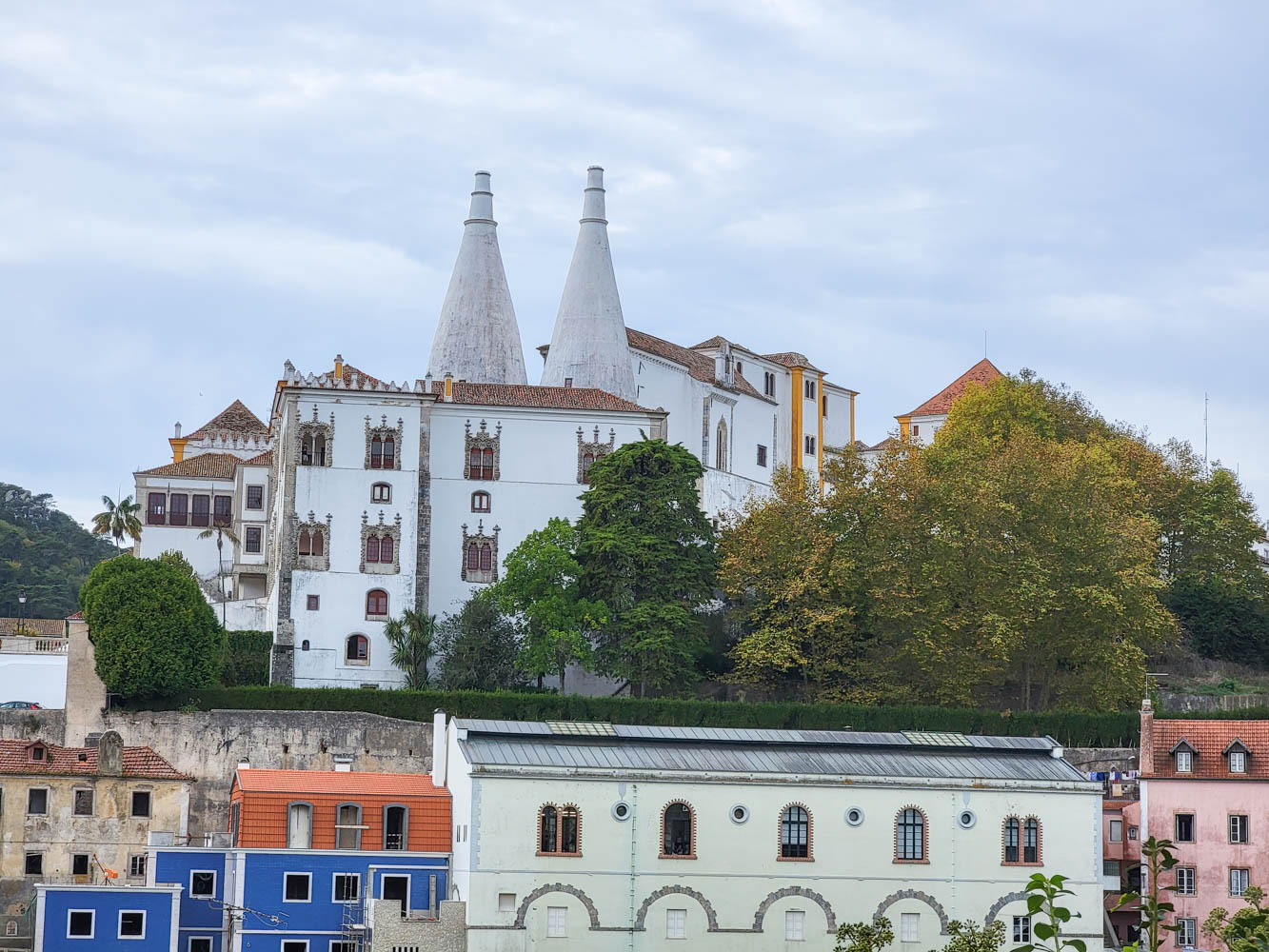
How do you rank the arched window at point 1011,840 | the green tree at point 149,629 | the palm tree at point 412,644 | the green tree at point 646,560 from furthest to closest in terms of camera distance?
1. the palm tree at point 412,644
2. the green tree at point 646,560
3. the green tree at point 149,629
4. the arched window at point 1011,840

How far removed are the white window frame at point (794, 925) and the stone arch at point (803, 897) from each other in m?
0.44

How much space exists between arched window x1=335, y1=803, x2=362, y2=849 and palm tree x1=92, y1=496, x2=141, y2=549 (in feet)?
122

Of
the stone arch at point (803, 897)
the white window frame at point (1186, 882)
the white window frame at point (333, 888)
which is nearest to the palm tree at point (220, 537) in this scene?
the white window frame at point (333, 888)

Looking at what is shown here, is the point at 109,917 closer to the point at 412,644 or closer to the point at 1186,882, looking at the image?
the point at 412,644

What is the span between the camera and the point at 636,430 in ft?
276

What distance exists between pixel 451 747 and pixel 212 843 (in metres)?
7.68

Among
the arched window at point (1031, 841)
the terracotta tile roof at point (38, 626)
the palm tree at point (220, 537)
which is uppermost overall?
the palm tree at point (220, 537)

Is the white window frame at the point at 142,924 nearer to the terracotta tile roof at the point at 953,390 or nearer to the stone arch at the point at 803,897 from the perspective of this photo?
the stone arch at the point at 803,897

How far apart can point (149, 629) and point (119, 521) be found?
80.2 feet

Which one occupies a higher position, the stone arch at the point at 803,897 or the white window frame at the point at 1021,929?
the stone arch at the point at 803,897

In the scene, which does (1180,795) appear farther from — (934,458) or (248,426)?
(248,426)

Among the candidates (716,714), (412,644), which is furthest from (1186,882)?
(412,644)

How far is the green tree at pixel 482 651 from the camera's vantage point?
76.3 meters

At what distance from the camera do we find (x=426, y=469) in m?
81.4
